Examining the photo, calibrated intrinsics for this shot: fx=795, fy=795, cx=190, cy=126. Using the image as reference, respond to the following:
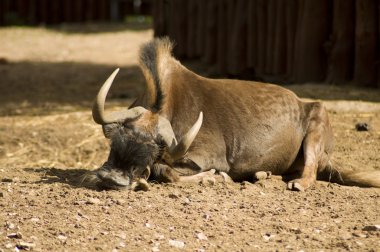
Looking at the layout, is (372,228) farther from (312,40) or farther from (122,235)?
(312,40)

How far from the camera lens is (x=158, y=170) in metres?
6.89

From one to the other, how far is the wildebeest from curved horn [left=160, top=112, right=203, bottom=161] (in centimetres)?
A: 1

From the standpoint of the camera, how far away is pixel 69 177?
7184mm

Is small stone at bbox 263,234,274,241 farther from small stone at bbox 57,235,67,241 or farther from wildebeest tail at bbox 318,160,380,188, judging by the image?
wildebeest tail at bbox 318,160,380,188

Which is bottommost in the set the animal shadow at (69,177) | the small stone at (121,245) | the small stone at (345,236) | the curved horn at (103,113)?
the animal shadow at (69,177)

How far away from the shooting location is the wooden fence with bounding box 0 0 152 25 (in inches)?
949

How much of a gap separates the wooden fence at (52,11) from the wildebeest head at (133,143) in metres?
17.8

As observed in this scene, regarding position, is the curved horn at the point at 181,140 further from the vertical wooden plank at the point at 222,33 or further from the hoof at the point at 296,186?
the vertical wooden plank at the point at 222,33

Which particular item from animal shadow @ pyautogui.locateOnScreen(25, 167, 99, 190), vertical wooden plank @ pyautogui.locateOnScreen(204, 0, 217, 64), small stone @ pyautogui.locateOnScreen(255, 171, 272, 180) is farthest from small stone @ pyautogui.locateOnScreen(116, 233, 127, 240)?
vertical wooden plank @ pyautogui.locateOnScreen(204, 0, 217, 64)

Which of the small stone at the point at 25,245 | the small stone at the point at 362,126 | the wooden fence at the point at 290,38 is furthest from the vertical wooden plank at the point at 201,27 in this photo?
the small stone at the point at 25,245

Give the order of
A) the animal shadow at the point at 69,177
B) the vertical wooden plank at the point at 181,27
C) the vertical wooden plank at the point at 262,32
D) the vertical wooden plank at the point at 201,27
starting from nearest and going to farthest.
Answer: the animal shadow at the point at 69,177, the vertical wooden plank at the point at 262,32, the vertical wooden plank at the point at 201,27, the vertical wooden plank at the point at 181,27

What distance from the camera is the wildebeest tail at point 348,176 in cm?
720

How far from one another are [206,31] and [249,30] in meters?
1.79

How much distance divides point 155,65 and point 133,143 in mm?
961
